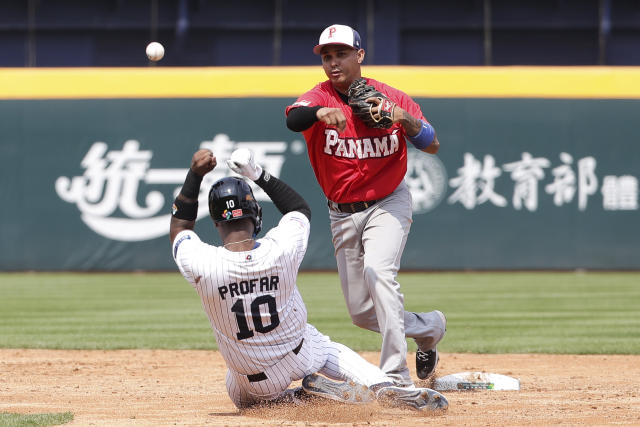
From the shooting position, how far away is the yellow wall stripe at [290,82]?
16.8 m

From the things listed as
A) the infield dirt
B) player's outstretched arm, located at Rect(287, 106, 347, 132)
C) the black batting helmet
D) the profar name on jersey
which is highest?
player's outstretched arm, located at Rect(287, 106, 347, 132)

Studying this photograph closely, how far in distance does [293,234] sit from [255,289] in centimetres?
34

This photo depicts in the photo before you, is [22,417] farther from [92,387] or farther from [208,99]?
[208,99]

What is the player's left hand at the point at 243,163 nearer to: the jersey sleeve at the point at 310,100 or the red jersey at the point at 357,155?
the jersey sleeve at the point at 310,100

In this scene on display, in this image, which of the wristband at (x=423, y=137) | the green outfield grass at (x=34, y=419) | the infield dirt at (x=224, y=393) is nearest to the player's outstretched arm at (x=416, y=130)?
the wristband at (x=423, y=137)

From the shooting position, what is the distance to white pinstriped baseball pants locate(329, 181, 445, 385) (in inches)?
200

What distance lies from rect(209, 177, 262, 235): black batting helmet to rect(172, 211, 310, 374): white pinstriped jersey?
150 mm

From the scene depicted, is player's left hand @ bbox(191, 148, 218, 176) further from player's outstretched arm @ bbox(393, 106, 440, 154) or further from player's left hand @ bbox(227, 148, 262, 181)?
player's outstretched arm @ bbox(393, 106, 440, 154)

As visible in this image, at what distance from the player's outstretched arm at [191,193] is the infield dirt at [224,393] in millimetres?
963

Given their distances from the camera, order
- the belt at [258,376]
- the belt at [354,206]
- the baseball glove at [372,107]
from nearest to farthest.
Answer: the belt at [258,376], the baseball glove at [372,107], the belt at [354,206]

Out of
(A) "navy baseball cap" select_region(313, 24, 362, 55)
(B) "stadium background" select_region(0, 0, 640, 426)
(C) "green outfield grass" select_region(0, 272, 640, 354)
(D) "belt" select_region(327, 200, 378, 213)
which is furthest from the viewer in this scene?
(B) "stadium background" select_region(0, 0, 640, 426)

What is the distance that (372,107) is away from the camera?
502cm

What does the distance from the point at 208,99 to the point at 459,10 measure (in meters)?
6.86

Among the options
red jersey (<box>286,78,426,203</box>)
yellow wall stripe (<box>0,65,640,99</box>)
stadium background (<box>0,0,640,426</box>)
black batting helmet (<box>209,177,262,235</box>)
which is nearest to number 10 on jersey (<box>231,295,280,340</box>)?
black batting helmet (<box>209,177,262,235</box>)
